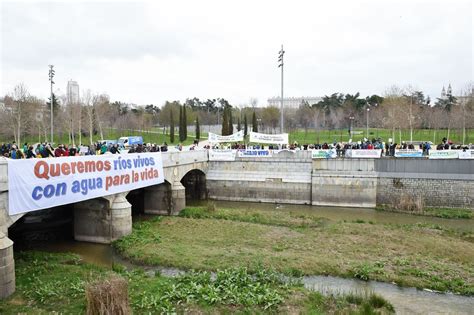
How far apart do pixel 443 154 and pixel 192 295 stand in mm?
26525

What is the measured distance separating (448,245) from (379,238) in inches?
132

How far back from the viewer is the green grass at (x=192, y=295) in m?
11.9

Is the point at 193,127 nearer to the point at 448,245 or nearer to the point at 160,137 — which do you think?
the point at 160,137

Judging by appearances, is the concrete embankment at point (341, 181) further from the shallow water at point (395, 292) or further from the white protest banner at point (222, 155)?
the shallow water at point (395, 292)

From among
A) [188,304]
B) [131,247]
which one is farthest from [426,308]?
[131,247]

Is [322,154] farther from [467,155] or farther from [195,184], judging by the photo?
[195,184]

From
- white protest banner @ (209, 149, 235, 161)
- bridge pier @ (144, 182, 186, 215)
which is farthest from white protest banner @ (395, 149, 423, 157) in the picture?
bridge pier @ (144, 182, 186, 215)

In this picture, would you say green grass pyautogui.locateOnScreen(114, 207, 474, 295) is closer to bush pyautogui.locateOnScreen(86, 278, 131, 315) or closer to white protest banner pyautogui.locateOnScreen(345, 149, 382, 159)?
bush pyautogui.locateOnScreen(86, 278, 131, 315)

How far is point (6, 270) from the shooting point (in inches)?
516

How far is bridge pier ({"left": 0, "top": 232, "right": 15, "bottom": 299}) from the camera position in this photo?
509 inches

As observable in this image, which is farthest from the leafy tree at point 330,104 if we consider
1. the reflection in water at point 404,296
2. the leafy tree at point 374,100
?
the reflection in water at point 404,296

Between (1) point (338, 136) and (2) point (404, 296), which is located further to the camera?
(1) point (338, 136)

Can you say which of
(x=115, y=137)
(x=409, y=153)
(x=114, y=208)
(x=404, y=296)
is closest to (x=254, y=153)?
(x=409, y=153)

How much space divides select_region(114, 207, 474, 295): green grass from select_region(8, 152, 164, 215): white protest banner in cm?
312
